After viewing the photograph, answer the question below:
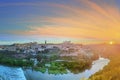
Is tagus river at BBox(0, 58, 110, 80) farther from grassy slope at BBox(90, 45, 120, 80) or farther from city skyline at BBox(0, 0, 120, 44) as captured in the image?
city skyline at BBox(0, 0, 120, 44)

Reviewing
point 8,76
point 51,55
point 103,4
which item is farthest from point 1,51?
point 103,4

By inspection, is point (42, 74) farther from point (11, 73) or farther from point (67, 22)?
point (67, 22)

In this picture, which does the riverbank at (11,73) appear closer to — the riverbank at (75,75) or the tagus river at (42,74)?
the tagus river at (42,74)

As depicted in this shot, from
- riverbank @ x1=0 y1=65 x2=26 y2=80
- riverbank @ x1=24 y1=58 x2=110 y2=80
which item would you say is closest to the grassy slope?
riverbank @ x1=24 y1=58 x2=110 y2=80

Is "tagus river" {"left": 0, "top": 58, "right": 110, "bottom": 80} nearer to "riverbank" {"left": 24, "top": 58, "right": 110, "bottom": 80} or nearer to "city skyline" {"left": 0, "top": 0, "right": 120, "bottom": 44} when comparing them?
"riverbank" {"left": 24, "top": 58, "right": 110, "bottom": 80}

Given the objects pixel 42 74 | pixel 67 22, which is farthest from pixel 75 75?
pixel 67 22

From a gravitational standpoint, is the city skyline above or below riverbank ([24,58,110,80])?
above
